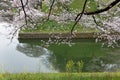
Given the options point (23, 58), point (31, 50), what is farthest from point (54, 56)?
point (31, 50)

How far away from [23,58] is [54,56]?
153 centimetres

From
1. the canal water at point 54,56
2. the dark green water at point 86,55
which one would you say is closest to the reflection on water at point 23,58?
the canal water at point 54,56

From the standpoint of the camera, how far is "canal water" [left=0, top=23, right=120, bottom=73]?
16.1 m

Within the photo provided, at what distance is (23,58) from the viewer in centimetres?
1805

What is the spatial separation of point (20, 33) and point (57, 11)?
8550 mm

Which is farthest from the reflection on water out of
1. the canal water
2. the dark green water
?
the dark green water

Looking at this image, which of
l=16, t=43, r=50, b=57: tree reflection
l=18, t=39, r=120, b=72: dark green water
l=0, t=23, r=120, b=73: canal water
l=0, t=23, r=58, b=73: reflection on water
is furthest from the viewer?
l=16, t=43, r=50, b=57: tree reflection

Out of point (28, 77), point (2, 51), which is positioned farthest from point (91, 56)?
point (28, 77)

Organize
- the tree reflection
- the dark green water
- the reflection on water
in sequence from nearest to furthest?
the reflection on water
the dark green water
the tree reflection

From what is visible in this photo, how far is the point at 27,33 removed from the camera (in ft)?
70.9

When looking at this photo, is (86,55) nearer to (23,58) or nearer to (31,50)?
(31,50)

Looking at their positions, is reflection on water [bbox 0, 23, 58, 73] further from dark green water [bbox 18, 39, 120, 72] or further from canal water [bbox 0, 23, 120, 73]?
dark green water [bbox 18, 39, 120, 72]

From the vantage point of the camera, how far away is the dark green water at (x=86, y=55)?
1653 cm

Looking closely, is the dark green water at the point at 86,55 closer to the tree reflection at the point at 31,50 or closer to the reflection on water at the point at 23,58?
the tree reflection at the point at 31,50
